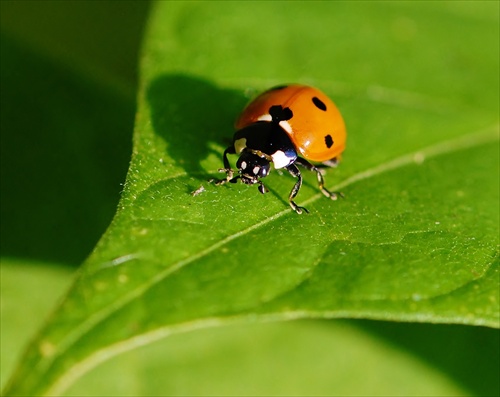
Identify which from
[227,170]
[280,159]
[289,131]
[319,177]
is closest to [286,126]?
[289,131]

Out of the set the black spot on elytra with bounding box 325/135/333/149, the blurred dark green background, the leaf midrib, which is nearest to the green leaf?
the leaf midrib

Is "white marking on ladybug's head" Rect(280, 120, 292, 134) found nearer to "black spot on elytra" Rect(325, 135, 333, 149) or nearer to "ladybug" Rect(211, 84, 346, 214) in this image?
"ladybug" Rect(211, 84, 346, 214)

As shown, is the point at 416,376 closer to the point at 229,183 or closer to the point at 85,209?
Answer: the point at 229,183

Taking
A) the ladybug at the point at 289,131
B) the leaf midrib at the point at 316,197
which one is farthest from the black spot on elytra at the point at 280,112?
the leaf midrib at the point at 316,197

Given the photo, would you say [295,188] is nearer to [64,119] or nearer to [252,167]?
[252,167]

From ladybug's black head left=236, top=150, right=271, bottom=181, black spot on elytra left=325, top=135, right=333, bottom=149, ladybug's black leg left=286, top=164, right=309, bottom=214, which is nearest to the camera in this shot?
ladybug's black leg left=286, top=164, right=309, bottom=214

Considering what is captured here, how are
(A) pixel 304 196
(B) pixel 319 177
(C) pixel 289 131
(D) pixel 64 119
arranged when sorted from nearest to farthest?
(A) pixel 304 196 < (B) pixel 319 177 < (C) pixel 289 131 < (D) pixel 64 119
